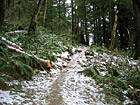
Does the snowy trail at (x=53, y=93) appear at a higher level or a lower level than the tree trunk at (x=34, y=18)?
lower

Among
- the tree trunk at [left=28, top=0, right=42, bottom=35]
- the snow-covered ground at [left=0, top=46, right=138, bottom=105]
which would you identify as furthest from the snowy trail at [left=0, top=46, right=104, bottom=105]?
the tree trunk at [left=28, top=0, right=42, bottom=35]

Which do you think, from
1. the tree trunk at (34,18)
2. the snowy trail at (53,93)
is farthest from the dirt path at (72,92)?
the tree trunk at (34,18)

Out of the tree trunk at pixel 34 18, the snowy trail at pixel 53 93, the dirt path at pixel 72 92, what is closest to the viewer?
the snowy trail at pixel 53 93

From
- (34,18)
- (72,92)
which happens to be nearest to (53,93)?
(72,92)

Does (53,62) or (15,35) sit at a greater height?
(15,35)

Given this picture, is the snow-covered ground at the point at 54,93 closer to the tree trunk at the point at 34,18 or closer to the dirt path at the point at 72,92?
the dirt path at the point at 72,92

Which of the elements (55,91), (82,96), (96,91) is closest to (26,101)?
(55,91)

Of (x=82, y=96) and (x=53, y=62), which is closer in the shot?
(x=82, y=96)

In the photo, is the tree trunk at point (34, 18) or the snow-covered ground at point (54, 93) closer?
the snow-covered ground at point (54, 93)

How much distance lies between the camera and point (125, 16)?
603 inches

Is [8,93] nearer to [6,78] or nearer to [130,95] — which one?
[6,78]

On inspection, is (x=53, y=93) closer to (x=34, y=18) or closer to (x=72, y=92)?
(x=72, y=92)

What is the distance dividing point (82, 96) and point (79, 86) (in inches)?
28.9

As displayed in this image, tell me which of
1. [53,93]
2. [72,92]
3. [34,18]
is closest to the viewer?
[53,93]
